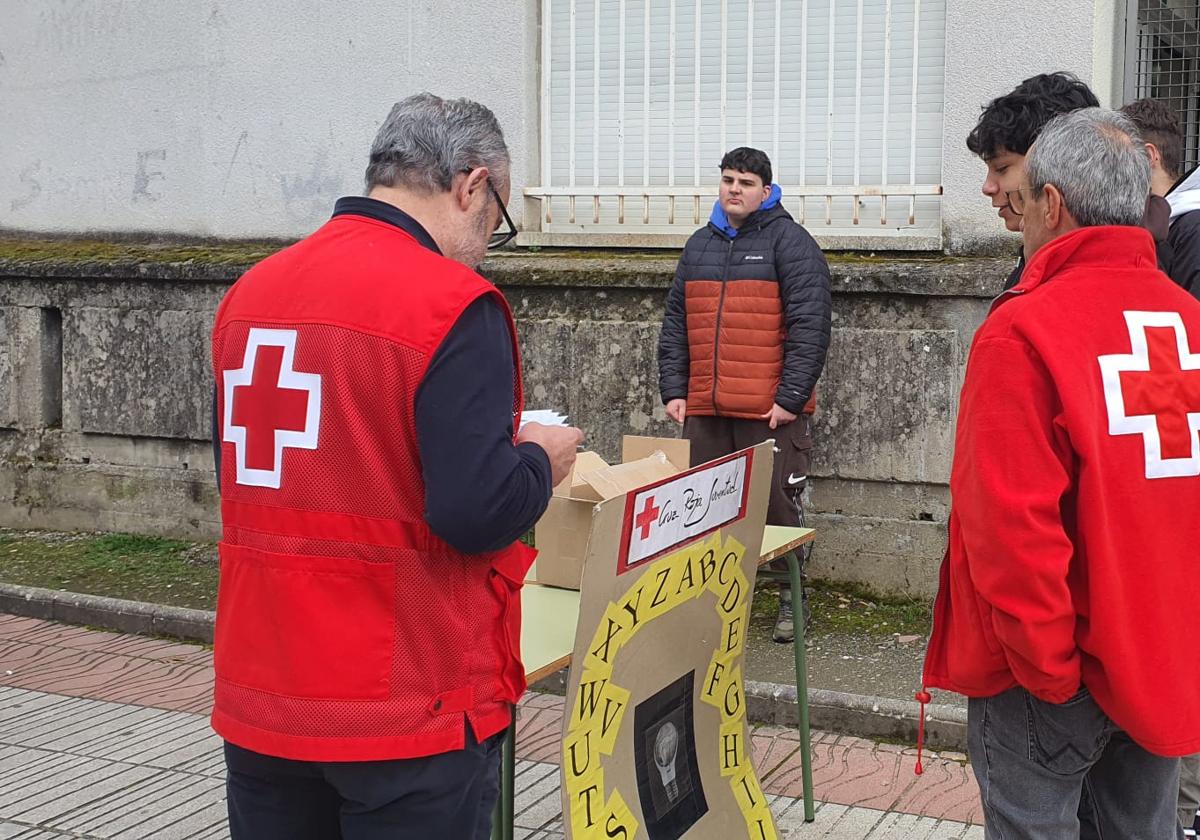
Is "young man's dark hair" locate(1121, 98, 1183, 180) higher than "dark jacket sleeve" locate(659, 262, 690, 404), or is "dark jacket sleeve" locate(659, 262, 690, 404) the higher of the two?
"young man's dark hair" locate(1121, 98, 1183, 180)

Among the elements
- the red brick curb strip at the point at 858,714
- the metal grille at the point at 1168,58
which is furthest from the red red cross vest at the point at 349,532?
the metal grille at the point at 1168,58

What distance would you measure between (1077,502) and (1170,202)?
1.46 metres

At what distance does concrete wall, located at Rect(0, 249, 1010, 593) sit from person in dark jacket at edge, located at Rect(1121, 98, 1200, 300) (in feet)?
7.71

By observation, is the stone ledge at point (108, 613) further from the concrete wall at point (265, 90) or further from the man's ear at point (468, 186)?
the man's ear at point (468, 186)

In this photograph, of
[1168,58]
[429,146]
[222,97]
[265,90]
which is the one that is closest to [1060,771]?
[429,146]

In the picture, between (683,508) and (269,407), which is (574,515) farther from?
(269,407)

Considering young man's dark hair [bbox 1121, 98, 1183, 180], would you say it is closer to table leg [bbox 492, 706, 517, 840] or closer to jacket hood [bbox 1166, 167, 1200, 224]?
jacket hood [bbox 1166, 167, 1200, 224]

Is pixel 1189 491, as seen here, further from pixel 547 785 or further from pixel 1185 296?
pixel 547 785

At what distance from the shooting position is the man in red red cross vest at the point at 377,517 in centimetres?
211

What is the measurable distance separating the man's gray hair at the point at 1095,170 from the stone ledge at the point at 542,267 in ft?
12.1

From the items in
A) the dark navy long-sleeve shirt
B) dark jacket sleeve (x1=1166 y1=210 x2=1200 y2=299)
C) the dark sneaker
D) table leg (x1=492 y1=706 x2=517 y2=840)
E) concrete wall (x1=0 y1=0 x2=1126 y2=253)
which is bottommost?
the dark sneaker

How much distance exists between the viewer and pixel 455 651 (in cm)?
219

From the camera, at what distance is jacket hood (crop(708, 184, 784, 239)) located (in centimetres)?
583

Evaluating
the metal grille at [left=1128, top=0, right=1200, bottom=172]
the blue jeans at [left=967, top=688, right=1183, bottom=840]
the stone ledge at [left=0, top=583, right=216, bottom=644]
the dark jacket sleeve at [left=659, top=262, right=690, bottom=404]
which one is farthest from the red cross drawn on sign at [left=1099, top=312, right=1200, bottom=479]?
the stone ledge at [left=0, top=583, right=216, bottom=644]
